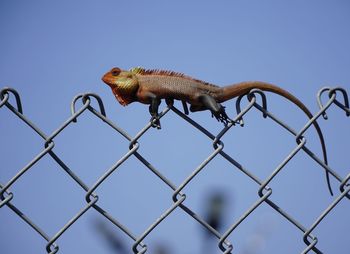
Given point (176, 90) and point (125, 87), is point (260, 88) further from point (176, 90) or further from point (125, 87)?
point (125, 87)

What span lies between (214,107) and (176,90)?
1.63 feet

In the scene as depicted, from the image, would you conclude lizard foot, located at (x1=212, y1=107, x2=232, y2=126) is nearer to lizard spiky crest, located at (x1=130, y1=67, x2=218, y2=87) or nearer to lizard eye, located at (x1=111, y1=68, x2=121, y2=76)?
lizard spiky crest, located at (x1=130, y1=67, x2=218, y2=87)

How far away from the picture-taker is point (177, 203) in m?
3.36

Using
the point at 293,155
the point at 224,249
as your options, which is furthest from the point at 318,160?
the point at 224,249

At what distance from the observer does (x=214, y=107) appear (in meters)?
5.43

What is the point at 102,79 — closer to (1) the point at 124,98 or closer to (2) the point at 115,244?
(1) the point at 124,98

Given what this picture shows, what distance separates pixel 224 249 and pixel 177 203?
43 centimetres

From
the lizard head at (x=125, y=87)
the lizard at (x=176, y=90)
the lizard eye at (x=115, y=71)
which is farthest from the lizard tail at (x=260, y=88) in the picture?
the lizard eye at (x=115, y=71)

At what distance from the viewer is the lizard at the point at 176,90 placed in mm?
5344

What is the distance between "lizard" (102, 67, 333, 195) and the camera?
5.34 metres

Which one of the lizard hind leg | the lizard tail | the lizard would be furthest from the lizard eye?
the lizard tail

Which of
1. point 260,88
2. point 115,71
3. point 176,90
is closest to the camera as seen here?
point 260,88

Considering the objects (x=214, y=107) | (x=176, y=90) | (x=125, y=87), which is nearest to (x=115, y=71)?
(x=125, y=87)

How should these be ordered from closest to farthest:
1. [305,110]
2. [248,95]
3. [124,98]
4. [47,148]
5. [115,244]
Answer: [115,244]
[47,148]
[248,95]
[305,110]
[124,98]
